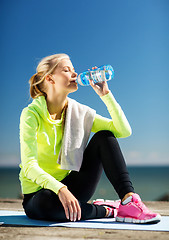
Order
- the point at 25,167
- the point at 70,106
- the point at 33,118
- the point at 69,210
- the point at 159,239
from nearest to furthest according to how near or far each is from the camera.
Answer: the point at 159,239, the point at 69,210, the point at 25,167, the point at 33,118, the point at 70,106

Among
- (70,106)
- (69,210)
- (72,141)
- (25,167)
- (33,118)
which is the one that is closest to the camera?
(69,210)

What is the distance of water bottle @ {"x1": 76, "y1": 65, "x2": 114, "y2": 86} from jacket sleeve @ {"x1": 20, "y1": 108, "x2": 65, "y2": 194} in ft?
1.51

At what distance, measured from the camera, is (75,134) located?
6.86 ft

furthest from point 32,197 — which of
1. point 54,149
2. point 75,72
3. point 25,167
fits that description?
point 75,72

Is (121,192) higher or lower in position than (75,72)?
lower

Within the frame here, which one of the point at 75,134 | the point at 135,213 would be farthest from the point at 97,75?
the point at 135,213

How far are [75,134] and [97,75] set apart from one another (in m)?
0.46

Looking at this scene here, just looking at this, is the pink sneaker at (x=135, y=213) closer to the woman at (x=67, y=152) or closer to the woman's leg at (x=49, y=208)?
the woman at (x=67, y=152)

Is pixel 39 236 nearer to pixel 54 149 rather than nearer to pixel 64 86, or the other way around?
pixel 54 149

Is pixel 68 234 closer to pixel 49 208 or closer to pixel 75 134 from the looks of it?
pixel 49 208

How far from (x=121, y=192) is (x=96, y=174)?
0.84ft

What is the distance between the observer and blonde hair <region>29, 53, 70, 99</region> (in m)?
2.14

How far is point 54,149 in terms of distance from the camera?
2.02 meters

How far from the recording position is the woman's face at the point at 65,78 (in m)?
2.06
